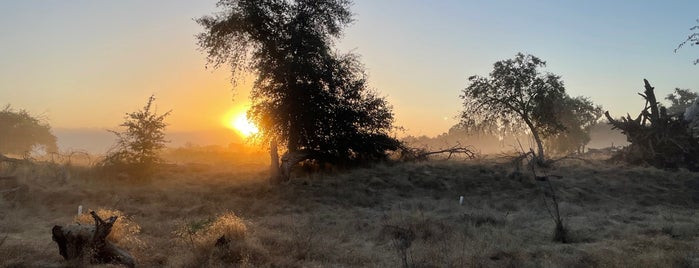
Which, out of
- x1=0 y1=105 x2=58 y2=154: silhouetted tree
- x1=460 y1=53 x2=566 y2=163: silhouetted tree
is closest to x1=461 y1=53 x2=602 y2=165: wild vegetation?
x1=460 y1=53 x2=566 y2=163: silhouetted tree

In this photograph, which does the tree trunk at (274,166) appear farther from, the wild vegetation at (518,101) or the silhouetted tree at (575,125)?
the silhouetted tree at (575,125)

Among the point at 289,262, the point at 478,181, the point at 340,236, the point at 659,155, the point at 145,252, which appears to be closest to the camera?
the point at 289,262

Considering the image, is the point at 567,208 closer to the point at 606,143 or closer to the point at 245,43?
the point at 245,43

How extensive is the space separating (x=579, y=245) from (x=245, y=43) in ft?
63.9

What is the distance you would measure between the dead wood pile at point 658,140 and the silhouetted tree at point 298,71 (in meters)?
18.2

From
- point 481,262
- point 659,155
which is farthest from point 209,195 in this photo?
point 659,155

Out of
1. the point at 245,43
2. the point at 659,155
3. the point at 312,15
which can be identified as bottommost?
the point at 659,155

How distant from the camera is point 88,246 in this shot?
33.2ft

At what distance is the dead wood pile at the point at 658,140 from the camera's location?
87.5 ft

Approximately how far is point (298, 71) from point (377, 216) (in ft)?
32.2

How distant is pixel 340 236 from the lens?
1333 centimetres

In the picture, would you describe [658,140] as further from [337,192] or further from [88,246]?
[88,246]

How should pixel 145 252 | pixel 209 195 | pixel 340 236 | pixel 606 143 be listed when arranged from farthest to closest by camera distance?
1. pixel 606 143
2. pixel 209 195
3. pixel 340 236
4. pixel 145 252

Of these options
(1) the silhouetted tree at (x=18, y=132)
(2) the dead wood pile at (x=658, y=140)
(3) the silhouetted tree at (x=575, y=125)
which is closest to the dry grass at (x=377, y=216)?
(2) the dead wood pile at (x=658, y=140)
